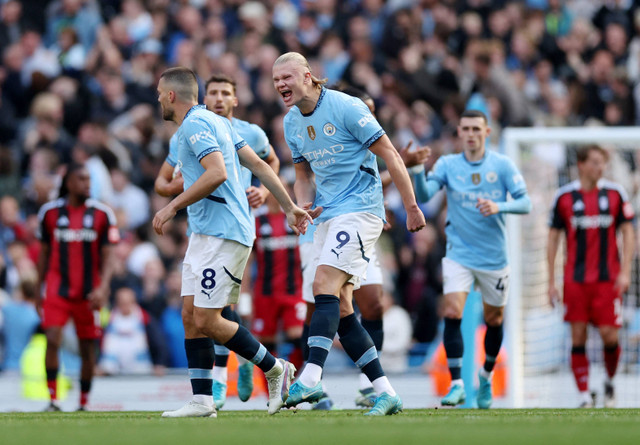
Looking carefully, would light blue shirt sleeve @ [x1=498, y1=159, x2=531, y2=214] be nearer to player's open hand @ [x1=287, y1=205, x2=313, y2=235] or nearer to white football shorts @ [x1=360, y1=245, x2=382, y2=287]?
white football shorts @ [x1=360, y1=245, x2=382, y2=287]

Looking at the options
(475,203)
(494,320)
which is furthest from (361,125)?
(494,320)

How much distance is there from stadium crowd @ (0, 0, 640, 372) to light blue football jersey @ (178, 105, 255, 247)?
715 centimetres

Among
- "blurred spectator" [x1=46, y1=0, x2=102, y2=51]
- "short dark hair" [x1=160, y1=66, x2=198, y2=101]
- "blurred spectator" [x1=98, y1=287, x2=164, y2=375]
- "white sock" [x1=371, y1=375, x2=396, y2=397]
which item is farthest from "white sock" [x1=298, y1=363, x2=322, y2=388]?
"blurred spectator" [x1=46, y1=0, x2=102, y2=51]

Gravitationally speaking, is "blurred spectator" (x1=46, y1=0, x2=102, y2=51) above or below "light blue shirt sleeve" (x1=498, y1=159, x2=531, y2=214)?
above

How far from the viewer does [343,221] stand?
7.80m

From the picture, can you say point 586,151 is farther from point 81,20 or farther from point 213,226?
point 81,20

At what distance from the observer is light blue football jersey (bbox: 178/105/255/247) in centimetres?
772

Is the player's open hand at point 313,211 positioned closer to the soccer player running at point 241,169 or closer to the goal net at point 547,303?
the soccer player running at point 241,169

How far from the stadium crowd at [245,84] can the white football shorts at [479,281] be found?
213 inches

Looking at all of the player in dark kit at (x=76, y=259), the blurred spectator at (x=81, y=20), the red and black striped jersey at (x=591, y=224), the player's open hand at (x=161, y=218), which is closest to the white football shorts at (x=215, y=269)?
the player's open hand at (x=161, y=218)

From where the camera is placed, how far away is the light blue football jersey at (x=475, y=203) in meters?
10.1

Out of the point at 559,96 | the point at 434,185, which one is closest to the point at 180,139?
the point at 434,185

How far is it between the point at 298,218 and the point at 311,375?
3.62ft

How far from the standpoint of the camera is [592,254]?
38.0 feet
